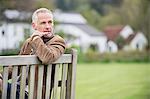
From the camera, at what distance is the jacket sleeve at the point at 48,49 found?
84.4 inches

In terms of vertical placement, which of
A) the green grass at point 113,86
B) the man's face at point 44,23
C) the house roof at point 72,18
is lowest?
the green grass at point 113,86

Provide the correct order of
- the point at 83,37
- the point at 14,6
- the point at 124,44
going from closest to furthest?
the point at 14,6, the point at 124,44, the point at 83,37

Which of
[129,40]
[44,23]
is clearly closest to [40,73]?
[44,23]

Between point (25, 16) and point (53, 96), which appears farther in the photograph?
point (25, 16)

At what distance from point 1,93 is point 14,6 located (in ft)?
54.5

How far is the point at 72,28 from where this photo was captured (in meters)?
26.7

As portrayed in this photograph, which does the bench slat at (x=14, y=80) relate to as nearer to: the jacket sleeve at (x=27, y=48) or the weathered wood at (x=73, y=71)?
the jacket sleeve at (x=27, y=48)

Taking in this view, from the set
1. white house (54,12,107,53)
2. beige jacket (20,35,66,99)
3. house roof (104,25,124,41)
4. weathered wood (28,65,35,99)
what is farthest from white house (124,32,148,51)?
weathered wood (28,65,35,99)

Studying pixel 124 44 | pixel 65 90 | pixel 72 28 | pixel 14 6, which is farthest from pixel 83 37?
pixel 65 90

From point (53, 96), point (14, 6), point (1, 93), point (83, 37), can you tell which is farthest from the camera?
point (83, 37)

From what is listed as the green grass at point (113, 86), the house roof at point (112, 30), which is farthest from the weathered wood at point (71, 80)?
the house roof at point (112, 30)

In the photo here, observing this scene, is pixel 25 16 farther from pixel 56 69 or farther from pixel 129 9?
pixel 56 69

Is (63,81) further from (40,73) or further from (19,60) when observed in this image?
(19,60)

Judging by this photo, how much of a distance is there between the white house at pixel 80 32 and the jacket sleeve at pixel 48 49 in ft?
63.3
